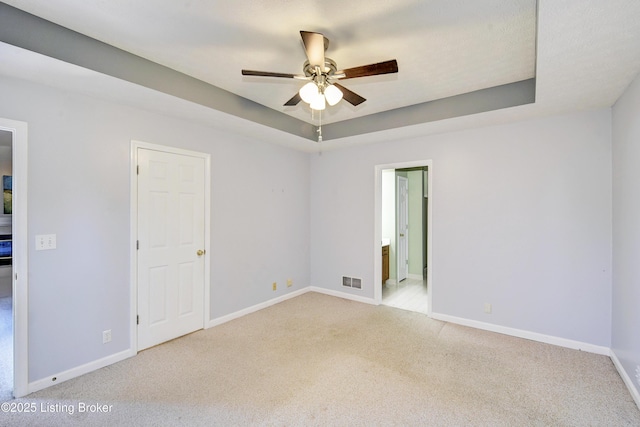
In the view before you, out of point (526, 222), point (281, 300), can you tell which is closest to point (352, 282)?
point (281, 300)

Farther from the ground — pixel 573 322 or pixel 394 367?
pixel 573 322

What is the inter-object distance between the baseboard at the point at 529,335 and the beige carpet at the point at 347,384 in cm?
9

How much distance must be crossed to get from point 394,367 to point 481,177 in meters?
2.38

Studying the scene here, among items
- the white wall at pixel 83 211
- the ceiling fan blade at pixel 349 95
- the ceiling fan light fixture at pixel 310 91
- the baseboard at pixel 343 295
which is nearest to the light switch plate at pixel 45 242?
the white wall at pixel 83 211

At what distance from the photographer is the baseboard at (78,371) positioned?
2.22 meters

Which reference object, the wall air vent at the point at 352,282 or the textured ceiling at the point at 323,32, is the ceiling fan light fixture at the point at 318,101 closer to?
the textured ceiling at the point at 323,32

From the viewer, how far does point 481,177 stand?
3.41 m

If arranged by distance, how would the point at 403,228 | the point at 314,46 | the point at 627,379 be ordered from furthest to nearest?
the point at 403,228 → the point at 627,379 → the point at 314,46

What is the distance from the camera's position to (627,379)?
225 cm

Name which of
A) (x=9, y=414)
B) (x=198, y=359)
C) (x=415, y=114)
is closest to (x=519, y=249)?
(x=415, y=114)

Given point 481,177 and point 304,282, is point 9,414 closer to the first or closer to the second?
point 304,282

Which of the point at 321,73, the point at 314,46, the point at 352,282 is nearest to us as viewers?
the point at 314,46

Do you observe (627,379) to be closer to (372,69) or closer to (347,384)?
(347,384)

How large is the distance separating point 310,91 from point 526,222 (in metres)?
2.78
